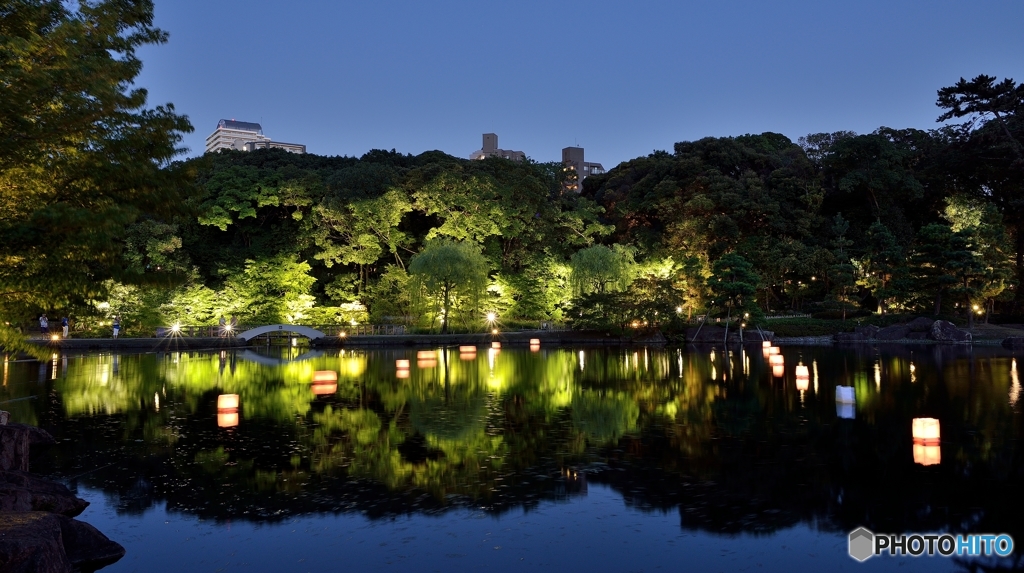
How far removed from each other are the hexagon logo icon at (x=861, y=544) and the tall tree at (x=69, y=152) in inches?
317

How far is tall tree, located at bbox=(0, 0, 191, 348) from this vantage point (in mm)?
6738

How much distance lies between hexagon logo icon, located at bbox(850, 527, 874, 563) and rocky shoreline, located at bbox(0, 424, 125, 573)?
24.6ft

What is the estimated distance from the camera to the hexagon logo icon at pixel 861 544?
727 centimetres

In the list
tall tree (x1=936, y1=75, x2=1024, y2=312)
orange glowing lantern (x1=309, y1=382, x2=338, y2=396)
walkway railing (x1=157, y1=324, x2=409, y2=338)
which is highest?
tall tree (x1=936, y1=75, x2=1024, y2=312)

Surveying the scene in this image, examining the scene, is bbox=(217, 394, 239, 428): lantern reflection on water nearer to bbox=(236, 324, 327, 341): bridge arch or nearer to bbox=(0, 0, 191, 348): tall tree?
bbox=(0, 0, 191, 348): tall tree

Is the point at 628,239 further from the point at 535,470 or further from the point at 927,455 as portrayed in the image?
the point at 535,470

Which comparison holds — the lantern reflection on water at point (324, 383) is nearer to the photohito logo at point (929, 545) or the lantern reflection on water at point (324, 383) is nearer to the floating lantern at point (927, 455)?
the floating lantern at point (927, 455)

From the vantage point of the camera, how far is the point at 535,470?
10570 millimetres


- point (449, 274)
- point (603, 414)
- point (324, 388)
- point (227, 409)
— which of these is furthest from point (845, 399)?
point (449, 274)

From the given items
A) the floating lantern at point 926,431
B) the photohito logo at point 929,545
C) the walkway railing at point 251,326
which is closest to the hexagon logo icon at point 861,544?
the photohito logo at point 929,545

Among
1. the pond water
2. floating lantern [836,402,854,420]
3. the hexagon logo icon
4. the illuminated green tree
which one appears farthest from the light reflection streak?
the illuminated green tree

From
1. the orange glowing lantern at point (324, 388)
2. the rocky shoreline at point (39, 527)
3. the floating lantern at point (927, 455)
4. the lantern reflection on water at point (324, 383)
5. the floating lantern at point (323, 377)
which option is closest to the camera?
the rocky shoreline at point (39, 527)

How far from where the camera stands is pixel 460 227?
157 ft

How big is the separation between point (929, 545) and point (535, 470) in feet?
16.7
